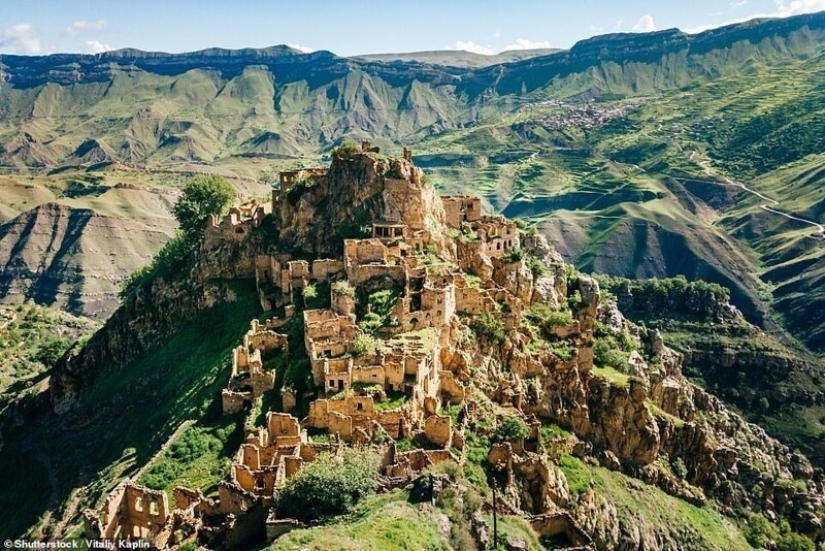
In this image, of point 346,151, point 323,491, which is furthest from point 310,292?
point 323,491

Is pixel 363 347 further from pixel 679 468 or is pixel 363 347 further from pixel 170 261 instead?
pixel 170 261

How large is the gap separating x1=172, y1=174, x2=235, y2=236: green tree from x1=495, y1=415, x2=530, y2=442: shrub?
62.0m

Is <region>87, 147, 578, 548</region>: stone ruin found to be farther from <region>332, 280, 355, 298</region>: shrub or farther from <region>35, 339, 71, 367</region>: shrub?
<region>35, 339, 71, 367</region>: shrub

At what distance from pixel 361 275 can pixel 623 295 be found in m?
129

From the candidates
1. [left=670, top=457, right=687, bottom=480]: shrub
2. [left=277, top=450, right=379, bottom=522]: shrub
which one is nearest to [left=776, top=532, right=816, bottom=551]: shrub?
[left=670, top=457, right=687, bottom=480]: shrub

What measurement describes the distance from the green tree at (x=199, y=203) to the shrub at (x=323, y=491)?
242 feet

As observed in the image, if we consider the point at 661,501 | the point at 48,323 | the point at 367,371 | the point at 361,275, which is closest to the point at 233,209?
the point at 361,275

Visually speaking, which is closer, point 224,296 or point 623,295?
point 224,296

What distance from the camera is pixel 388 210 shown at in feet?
267

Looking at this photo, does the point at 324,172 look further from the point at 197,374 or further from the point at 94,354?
the point at 94,354

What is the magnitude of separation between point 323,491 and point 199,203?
78.9 metres

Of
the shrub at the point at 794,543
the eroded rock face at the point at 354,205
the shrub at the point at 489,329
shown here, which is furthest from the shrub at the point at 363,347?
the shrub at the point at 794,543

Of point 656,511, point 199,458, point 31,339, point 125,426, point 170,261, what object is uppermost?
point 170,261

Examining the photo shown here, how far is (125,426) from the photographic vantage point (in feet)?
260
